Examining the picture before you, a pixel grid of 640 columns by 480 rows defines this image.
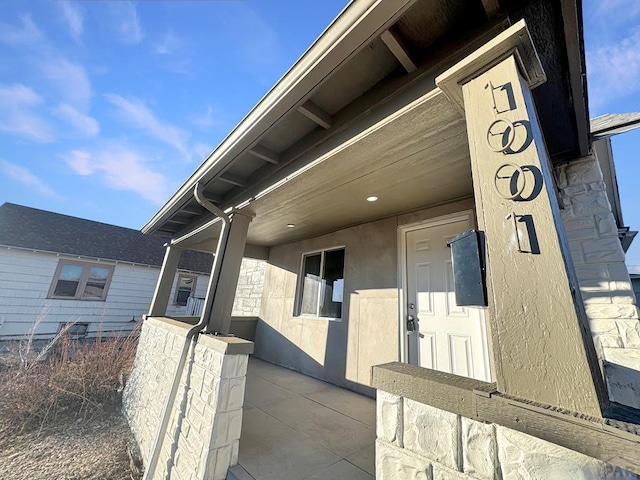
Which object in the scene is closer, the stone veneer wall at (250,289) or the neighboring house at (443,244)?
the neighboring house at (443,244)

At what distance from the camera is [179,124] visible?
5.68 meters

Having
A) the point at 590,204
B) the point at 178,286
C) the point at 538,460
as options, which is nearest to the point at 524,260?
the point at 538,460

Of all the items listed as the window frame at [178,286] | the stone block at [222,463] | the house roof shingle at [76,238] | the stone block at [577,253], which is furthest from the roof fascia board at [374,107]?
the house roof shingle at [76,238]

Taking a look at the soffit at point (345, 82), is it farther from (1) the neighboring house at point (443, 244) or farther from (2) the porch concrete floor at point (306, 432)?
(2) the porch concrete floor at point (306, 432)

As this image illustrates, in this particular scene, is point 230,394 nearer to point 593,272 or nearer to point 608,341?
point 608,341

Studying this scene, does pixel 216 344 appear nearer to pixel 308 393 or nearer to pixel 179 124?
pixel 308 393

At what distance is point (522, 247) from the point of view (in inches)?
33.9

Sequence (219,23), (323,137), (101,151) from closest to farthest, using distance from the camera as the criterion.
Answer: (323,137), (219,23), (101,151)

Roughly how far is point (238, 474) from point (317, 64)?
116 inches

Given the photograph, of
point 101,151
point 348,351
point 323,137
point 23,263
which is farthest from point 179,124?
point 23,263

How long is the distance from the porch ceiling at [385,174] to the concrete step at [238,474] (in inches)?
97.0

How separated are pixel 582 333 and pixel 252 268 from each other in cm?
652

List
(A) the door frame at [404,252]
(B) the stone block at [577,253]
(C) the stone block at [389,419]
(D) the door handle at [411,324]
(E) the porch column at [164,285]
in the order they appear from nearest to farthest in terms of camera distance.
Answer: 1. (C) the stone block at [389,419]
2. (B) the stone block at [577,253]
3. (A) the door frame at [404,252]
4. (D) the door handle at [411,324]
5. (E) the porch column at [164,285]

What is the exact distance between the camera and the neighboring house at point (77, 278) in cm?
727
